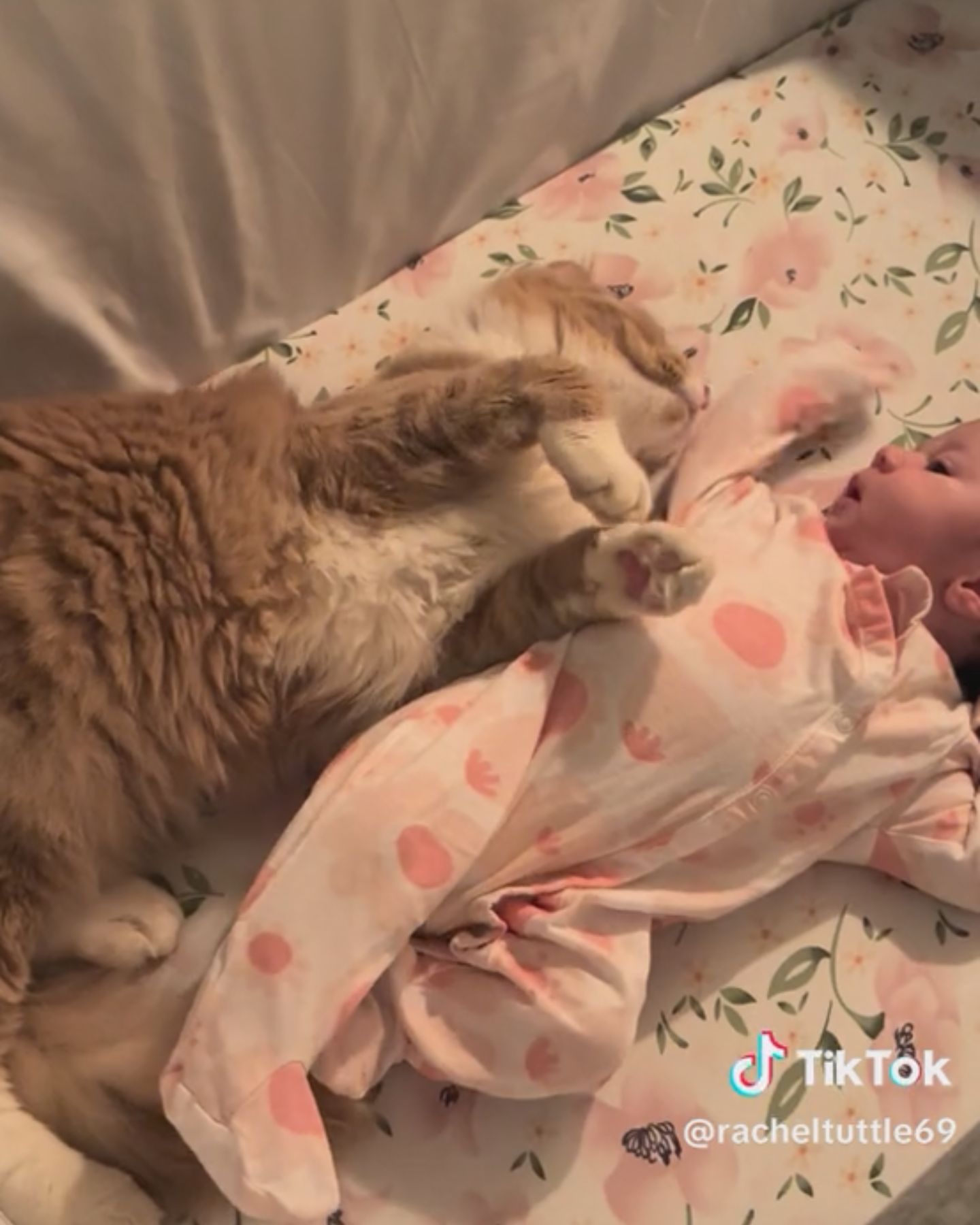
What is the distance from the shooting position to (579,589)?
4.00 ft

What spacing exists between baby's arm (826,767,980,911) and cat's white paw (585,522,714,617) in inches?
12.6

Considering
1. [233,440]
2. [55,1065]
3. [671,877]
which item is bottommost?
[671,877]

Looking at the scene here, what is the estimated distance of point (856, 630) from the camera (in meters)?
1.26

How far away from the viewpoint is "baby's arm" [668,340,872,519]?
144 cm

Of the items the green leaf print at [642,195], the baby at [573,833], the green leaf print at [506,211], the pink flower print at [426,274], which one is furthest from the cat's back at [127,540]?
the green leaf print at [642,195]

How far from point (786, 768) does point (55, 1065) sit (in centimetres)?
71

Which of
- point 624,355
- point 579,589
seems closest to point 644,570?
point 579,589

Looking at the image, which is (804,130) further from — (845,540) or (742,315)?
(845,540)

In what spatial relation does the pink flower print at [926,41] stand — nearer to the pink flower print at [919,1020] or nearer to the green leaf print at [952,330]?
the green leaf print at [952,330]

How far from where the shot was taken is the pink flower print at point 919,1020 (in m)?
1.20

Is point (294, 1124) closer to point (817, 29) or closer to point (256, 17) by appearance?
point (256, 17)

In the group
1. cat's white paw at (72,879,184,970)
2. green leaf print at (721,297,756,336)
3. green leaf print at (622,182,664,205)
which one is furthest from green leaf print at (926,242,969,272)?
cat's white paw at (72,879,184,970)

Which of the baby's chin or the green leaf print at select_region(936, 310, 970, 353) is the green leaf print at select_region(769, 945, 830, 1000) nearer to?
the baby's chin

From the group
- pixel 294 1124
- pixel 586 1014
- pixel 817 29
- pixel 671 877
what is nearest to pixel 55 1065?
pixel 294 1124
